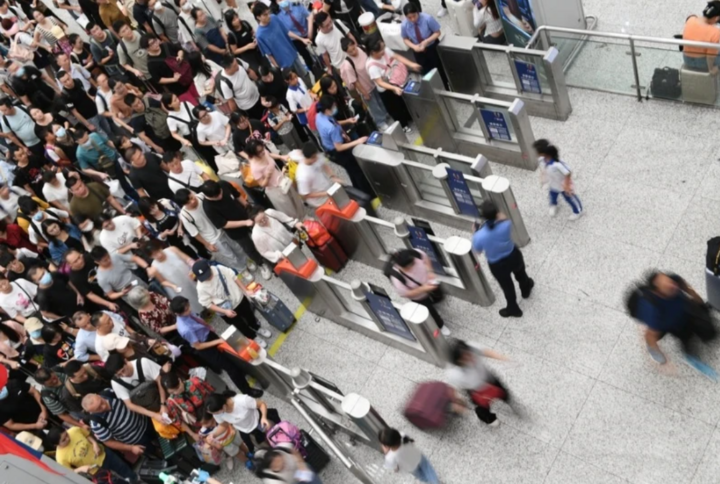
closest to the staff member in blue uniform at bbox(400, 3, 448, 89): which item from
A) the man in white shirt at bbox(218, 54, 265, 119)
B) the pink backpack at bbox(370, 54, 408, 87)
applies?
the pink backpack at bbox(370, 54, 408, 87)

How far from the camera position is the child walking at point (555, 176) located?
7.17 meters

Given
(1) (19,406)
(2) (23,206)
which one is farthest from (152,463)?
(2) (23,206)

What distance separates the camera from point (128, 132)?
10359 millimetres

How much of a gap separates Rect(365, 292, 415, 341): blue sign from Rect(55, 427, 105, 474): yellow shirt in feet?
10.2

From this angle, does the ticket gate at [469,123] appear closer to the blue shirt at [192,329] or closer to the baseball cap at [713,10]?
the baseball cap at [713,10]

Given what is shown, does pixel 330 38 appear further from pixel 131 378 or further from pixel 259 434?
pixel 259 434

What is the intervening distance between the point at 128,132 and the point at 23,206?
1909 mm

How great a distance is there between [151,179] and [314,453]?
3.96 meters

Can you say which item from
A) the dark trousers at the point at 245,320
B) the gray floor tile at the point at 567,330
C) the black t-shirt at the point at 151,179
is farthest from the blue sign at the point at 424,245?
the black t-shirt at the point at 151,179

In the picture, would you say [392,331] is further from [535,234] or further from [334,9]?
[334,9]

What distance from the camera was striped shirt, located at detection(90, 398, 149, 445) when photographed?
6.90m

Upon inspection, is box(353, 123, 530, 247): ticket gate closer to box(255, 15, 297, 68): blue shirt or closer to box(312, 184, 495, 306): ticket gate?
box(312, 184, 495, 306): ticket gate

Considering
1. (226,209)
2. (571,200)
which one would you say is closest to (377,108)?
(226,209)

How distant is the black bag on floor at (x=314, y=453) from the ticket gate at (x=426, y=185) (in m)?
3.07
